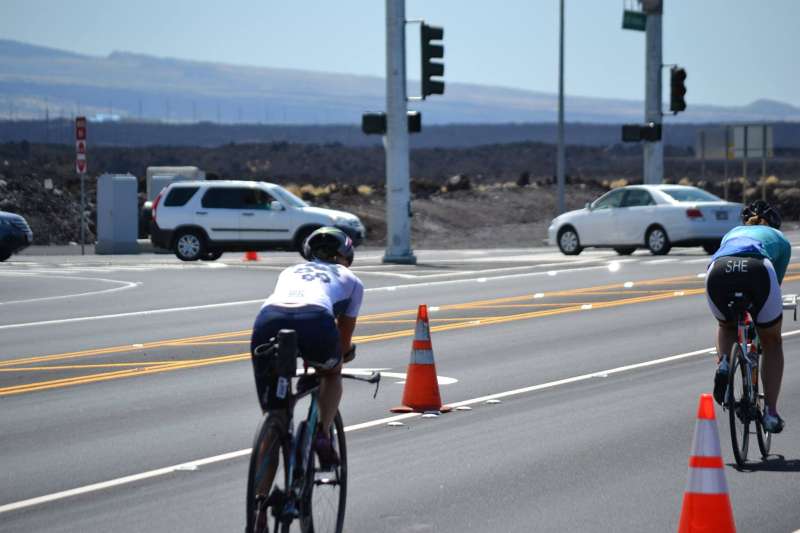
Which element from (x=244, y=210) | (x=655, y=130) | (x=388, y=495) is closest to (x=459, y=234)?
(x=655, y=130)

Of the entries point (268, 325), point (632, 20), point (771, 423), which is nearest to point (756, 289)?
point (771, 423)

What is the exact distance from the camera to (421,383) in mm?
12219

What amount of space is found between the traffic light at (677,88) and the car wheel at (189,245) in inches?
509

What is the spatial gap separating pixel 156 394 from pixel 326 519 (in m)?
6.03

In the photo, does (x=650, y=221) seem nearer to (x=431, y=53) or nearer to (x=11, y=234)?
(x=431, y=53)

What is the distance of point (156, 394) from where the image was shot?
1349 centimetres

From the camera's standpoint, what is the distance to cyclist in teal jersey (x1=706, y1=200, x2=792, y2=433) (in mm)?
9969

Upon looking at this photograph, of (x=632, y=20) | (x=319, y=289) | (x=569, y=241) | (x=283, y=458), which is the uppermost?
(x=632, y=20)

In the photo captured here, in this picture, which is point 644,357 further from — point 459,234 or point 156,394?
point 459,234

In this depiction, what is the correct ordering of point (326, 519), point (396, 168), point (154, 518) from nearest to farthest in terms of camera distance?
point (326, 519) → point (154, 518) → point (396, 168)

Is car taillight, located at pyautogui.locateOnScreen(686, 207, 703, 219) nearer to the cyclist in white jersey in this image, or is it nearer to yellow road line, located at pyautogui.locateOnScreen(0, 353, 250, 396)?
yellow road line, located at pyautogui.locateOnScreen(0, 353, 250, 396)

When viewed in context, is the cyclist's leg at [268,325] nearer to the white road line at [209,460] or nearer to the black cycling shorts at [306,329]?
the black cycling shorts at [306,329]

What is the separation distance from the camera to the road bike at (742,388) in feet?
32.1

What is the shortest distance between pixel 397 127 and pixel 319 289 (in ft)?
85.0
